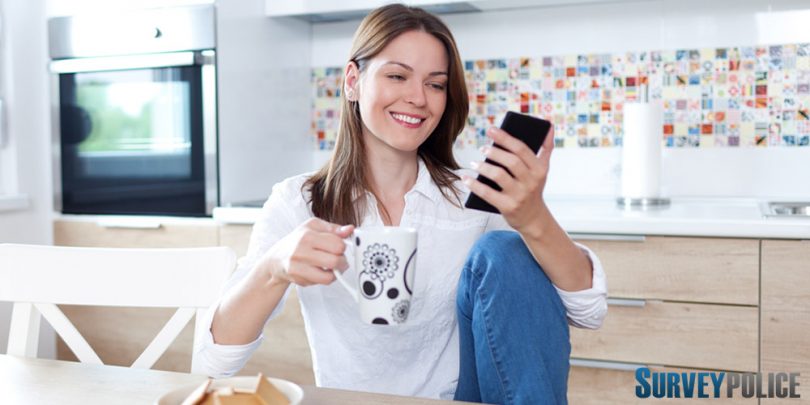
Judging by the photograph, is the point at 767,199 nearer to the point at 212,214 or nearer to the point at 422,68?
the point at 422,68

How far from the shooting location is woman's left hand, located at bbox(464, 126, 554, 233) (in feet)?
2.80

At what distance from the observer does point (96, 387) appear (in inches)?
31.1

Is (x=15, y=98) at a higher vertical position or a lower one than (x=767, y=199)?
higher

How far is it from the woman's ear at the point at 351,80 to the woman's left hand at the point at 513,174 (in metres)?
0.44

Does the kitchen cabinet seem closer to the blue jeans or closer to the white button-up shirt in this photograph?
the white button-up shirt

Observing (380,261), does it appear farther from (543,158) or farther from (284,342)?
(284,342)

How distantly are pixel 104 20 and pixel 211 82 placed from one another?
431 millimetres

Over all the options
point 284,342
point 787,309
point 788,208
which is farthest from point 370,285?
point 788,208

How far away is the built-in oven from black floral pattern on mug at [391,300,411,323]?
→ 1.60m

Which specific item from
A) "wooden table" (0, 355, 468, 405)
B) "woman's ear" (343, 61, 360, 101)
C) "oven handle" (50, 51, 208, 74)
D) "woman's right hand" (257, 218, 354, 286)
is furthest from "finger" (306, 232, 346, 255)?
"oven handle" (50, 51, 208, 74)

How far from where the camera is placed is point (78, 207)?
243 cm

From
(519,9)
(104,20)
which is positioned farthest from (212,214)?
(519,9)

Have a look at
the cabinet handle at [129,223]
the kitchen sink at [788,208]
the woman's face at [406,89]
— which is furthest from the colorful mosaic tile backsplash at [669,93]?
the woman's face at [406,89]

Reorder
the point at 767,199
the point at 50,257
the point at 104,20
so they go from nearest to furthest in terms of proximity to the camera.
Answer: the point at 50,257
the point at 767,199
the point at 104,20
